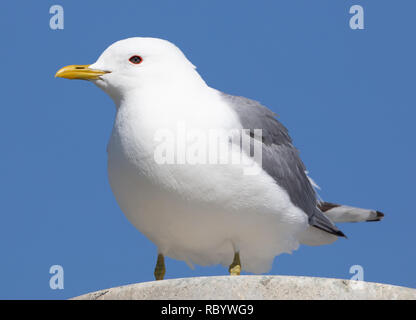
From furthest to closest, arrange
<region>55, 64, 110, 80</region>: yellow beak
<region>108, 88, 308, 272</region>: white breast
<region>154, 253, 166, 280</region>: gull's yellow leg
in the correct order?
<region>154, 253, 166, 280</region>: gull's yellow leg, <region>55, 64, 110, 80</region>: yellow beak, <region>108, 88, 308, 272</region>: white breast

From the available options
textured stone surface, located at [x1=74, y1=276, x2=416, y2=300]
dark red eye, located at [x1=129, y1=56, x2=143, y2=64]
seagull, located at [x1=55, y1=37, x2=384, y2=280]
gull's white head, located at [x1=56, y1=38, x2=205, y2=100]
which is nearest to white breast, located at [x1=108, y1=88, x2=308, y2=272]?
seagull, located at [x1=55, y1=37, x2=384, y2=280]

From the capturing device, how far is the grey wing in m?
7.23

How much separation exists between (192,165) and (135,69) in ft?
3.83

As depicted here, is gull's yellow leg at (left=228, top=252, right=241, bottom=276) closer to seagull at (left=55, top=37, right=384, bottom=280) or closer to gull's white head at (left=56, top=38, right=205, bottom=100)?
seagull at (left=55, top=37, right=384, bottom=280)

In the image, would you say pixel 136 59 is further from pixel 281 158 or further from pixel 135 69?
pixel 281 158

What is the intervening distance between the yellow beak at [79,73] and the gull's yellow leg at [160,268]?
1746mm

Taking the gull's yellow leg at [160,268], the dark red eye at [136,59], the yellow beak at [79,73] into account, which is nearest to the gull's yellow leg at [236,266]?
the gull's yellow leg at [160,268]

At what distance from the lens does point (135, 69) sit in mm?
7074

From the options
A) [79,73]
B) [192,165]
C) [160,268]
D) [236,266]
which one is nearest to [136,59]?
[79,73]

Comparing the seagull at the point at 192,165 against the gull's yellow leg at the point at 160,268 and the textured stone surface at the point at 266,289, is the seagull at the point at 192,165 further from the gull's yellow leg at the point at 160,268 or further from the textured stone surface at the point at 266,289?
the textured stone surface at the point at 266,289

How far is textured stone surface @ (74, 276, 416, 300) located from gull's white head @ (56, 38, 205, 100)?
223cm

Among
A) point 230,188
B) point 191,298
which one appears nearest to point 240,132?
point 230,188

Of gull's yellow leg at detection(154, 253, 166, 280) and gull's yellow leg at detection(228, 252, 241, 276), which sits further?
gull's yellow leg at detection(154, 253, 166, 280)
